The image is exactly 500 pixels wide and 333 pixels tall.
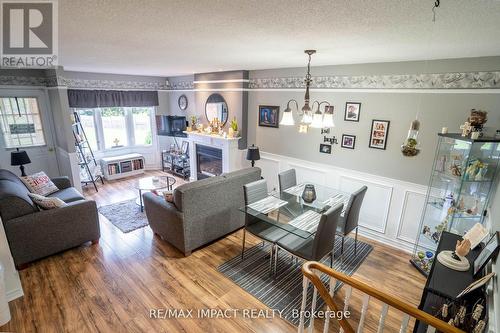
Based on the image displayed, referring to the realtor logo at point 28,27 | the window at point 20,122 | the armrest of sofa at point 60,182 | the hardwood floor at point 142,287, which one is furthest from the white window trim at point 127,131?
the realtor logo at point 28,27

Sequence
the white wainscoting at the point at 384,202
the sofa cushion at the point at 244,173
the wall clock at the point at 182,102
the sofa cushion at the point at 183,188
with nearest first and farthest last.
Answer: the sofa cushion at the point at 183,188 < the white wainscoting at the point at 384,202 < the sofa cushion at the point at 244,173 < the wall clock at the point at 182,102

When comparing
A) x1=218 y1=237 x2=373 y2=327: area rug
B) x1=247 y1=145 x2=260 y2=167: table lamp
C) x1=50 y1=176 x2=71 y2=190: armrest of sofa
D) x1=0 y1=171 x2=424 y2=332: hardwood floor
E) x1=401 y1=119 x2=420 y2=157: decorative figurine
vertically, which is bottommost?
x1=0 y1=171 x2=424 y2=332: hardwood floor

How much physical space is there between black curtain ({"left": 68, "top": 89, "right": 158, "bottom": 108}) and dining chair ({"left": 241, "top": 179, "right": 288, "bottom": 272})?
4.88 meters

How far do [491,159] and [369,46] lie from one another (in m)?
1.78

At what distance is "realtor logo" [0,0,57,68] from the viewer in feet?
4.63

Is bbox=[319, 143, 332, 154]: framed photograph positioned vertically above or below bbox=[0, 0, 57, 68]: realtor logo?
below

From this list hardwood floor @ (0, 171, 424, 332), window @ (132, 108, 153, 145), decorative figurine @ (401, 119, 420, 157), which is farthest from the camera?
window @ (132, 108, 153, 145)

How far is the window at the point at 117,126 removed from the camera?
6167 millimetres

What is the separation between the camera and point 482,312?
1.40 meters

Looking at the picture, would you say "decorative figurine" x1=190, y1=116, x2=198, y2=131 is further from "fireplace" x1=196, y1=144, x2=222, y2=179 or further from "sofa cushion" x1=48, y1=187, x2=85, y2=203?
"sofa cushion" x1=48, y1=187, x2=85, y2=203

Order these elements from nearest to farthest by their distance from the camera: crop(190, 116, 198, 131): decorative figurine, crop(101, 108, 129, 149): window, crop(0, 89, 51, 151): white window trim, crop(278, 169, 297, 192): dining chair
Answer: crop(278, 169, 297, 192): dining chair → crop(0, 89, 51, 151): white window trim → crop(190, 116, 198, 131): decorative figurine → crop(101, 108, 129, 149): window

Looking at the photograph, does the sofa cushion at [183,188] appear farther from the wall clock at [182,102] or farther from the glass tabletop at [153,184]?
the wall clock at [182,102]

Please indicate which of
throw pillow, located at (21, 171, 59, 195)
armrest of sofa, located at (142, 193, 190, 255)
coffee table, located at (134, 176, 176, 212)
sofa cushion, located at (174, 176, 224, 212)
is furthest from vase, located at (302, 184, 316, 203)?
throw pillow, located at (21, 171, 59, 195)

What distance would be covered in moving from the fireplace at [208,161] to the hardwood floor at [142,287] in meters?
2.26
